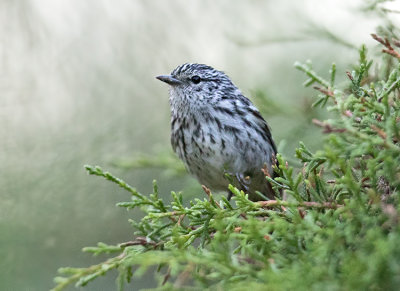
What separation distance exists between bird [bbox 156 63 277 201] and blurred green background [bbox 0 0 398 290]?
1.23ft

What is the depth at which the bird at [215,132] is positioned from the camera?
13.7 feet

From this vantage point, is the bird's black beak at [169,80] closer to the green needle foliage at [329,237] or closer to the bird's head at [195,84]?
the bird's head at [195,84]

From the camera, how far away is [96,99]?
6320 mm

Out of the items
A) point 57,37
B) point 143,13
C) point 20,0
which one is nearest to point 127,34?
point 143,13

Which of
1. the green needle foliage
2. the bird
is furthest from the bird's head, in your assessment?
the green needle foliage

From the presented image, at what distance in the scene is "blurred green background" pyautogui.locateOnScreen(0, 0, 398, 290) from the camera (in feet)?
17.4

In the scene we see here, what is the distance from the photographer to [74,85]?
6.23 m

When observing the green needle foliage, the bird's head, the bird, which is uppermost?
the bird's head

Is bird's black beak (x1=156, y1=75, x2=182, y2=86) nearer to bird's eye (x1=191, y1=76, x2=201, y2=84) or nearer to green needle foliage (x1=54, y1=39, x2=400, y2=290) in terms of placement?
bird's eye (x1=191, y1=76, x2=201, y2=84)

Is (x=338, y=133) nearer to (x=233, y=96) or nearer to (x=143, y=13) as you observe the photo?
(x=233, y=96)

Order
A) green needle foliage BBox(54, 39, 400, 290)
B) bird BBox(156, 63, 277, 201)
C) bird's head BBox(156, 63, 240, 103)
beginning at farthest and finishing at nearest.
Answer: bird's head BBox(156, 63, 240, 103), bird BBox(156, 63, 277, 201), green needle foliage BBox(54, 39, 400, 290)

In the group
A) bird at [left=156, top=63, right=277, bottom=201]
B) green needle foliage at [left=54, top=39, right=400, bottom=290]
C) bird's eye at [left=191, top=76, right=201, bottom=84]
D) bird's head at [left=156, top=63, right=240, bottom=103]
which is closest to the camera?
green needle foliage at [left=54, top=39, right=400, bottom=290]

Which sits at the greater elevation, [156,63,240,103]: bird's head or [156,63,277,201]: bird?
[156,63,240,103]: bird's head

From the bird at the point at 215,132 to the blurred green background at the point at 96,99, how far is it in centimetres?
38
